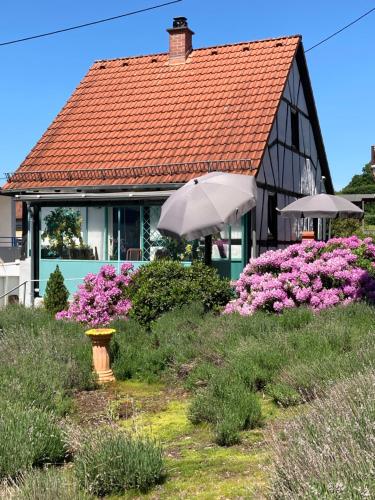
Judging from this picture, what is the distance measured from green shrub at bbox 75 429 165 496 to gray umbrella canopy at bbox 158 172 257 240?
6.68 meters

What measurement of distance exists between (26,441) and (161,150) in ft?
42.1

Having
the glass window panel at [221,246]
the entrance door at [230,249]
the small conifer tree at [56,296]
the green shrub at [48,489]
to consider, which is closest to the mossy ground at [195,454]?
the green shrub at [48,489]

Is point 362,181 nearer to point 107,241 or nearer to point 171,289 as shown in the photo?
point 107,241

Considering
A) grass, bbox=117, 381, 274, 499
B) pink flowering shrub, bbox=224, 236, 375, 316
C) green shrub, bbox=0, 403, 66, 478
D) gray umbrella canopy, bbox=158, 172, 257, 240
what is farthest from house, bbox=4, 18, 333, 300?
green shrub, bbox=0, 403, 66, 478

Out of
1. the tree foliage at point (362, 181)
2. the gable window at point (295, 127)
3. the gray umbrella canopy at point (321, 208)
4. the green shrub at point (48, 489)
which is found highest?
the tree foliage at point (362, 181)

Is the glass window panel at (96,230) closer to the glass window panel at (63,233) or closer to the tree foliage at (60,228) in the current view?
the glass window panel at (63,233)

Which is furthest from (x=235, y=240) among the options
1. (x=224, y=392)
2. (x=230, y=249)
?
(x=224, y=392)

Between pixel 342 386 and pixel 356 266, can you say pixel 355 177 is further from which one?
pixel 342 386

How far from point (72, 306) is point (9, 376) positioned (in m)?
5.03

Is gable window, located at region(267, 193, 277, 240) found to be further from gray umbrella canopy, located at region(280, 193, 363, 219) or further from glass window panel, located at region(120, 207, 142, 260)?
glass window panel, located at region(120, 207, 142, 260)

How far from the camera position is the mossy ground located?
413 centimetres

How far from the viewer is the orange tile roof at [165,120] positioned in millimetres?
16094

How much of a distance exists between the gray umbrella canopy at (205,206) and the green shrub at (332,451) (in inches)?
253

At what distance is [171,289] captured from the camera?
1052cm
